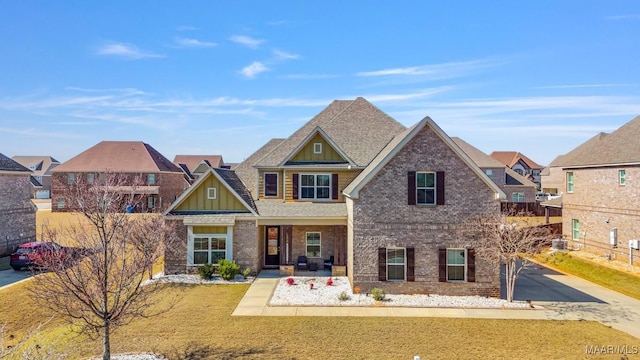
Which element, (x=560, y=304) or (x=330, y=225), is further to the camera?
(x=330, y=225)

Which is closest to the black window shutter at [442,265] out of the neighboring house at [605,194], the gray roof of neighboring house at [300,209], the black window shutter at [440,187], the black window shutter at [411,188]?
the black window shutter at [440,187]

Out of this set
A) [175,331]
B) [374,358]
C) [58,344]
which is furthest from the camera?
[175,331]

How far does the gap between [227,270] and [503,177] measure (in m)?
42.8

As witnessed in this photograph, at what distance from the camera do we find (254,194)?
83.0ft

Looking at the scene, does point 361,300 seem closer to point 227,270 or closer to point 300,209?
point 300,209

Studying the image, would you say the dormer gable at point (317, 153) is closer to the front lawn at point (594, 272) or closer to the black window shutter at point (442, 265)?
the black window shutter at point (442, 265)

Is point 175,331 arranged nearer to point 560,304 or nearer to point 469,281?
point 469,281

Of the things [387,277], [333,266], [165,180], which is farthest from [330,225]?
[165,180]

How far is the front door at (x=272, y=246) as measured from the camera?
23266 mm

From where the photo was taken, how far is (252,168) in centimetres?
2683

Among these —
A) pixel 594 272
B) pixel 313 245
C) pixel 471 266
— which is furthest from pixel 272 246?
pixel 594 272

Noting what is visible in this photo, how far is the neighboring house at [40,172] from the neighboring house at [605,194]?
81.7 metres

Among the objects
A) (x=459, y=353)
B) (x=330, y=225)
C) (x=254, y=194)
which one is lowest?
(x=459, y=353)

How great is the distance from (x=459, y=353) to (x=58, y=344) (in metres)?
12.9
